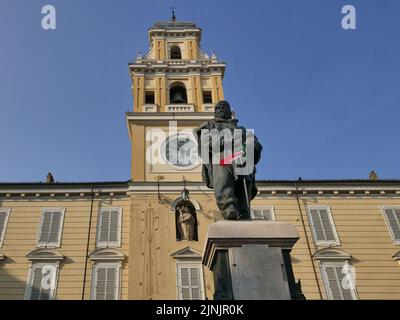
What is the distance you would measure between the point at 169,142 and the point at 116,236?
231 inches

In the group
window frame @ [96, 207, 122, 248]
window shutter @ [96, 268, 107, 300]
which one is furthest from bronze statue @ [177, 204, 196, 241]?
window shutter @ [96, 268, 107, 300]

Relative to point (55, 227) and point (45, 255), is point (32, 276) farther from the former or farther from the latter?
point (55, 227)

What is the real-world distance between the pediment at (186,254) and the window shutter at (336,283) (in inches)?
237

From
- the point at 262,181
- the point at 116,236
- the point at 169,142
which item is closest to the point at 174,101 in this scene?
the point at 169,142

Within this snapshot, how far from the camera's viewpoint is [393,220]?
2216 cm

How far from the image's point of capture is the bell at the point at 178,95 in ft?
85.2

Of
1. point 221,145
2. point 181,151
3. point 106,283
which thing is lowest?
point 221,145

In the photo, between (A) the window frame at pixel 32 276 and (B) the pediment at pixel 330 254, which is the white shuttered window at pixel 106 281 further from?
(B) the pediment at pixel 330 254

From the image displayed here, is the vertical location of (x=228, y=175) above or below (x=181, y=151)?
below

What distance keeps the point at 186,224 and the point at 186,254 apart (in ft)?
4.89

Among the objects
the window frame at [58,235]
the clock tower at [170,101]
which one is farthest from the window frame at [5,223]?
the clock tower at [170,101]

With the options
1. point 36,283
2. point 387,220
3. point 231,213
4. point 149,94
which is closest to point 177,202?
point 36,283

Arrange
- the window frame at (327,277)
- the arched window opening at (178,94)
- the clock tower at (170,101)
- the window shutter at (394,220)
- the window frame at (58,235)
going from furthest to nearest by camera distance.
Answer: the arched window opening at (178,94) → the clock tower at (170,101) → the window shutter at (394,220) → the window frame at (58,235) → the window frame at (327,277)

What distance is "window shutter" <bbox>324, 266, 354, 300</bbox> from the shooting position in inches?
767
